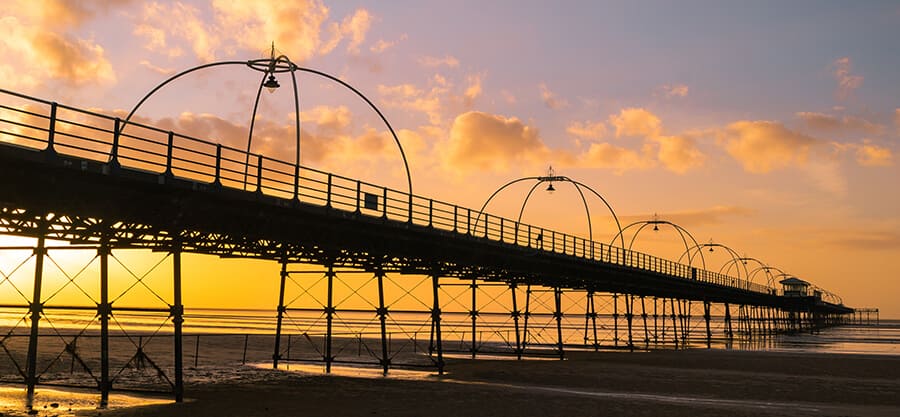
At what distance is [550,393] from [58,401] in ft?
51.5

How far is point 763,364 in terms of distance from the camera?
165 ft

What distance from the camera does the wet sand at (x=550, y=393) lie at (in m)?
24.0

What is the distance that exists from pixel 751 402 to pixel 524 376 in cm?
1167

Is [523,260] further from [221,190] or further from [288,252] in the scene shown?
[221,190]

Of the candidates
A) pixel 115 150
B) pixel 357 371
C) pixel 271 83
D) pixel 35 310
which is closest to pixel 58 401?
pixel 35 310

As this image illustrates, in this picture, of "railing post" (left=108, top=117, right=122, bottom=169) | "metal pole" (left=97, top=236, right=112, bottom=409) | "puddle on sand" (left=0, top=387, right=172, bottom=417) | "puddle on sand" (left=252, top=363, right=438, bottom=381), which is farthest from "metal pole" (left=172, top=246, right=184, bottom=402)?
"puddle on sand" (left=252, top=363, right=438, bottom=381)

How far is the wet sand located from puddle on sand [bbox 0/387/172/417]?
3.38ft

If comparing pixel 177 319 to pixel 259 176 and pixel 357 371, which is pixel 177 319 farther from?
pixel 357 371

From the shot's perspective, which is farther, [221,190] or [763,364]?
[763,364]

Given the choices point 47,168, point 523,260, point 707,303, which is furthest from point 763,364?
point 707,303

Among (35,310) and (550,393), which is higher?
(35,310)

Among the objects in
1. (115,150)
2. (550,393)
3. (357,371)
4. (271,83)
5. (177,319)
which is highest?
(271,83)

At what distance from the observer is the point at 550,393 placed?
96.7 ft

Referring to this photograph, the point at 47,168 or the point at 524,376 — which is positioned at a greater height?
the point at 47,168
